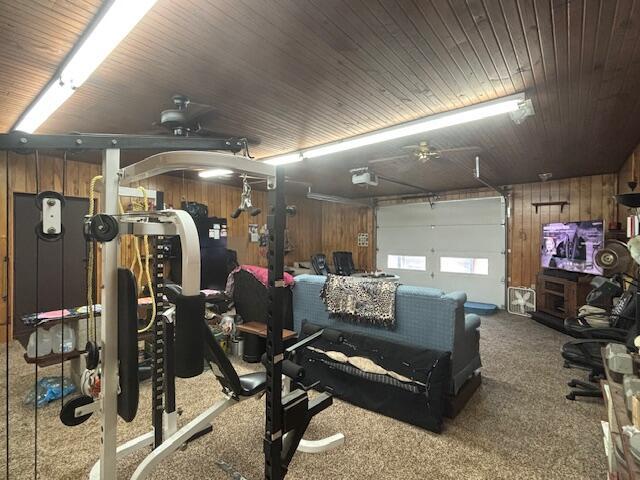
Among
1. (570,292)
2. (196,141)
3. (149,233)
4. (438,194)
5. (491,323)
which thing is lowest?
(491,323)

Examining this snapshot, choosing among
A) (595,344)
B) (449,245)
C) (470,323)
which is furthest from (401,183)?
(595,344)

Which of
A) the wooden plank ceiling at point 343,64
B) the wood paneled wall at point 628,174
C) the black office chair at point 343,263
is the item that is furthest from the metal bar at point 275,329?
the black office chair at point 343,263

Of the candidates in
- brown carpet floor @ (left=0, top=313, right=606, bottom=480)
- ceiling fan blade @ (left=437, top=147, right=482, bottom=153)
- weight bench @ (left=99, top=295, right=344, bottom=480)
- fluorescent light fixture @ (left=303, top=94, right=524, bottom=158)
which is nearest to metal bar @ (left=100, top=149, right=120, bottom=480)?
weight bench @ (left=99, top=295, right=344, bottom=480)

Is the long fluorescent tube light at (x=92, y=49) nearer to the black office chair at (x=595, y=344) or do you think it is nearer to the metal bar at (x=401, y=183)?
the black office chair at (x=595, y=344)

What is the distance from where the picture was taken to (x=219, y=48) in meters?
1.90

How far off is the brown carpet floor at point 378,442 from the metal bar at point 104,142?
184 cm

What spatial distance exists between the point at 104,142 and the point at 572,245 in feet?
20.0

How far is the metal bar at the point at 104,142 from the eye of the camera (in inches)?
47.6

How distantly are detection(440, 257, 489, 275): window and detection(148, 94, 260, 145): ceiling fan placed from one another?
585cm

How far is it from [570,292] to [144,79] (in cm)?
606

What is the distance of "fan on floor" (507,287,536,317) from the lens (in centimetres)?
598

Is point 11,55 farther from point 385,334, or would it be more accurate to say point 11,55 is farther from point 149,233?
point 385,334

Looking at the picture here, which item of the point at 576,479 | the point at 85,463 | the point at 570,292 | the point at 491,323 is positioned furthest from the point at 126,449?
the point at 570,292

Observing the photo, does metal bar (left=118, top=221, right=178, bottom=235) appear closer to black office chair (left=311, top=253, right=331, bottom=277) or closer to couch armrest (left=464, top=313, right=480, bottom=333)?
couch armrest (left=464, top=313, right=480, bottom=333)
